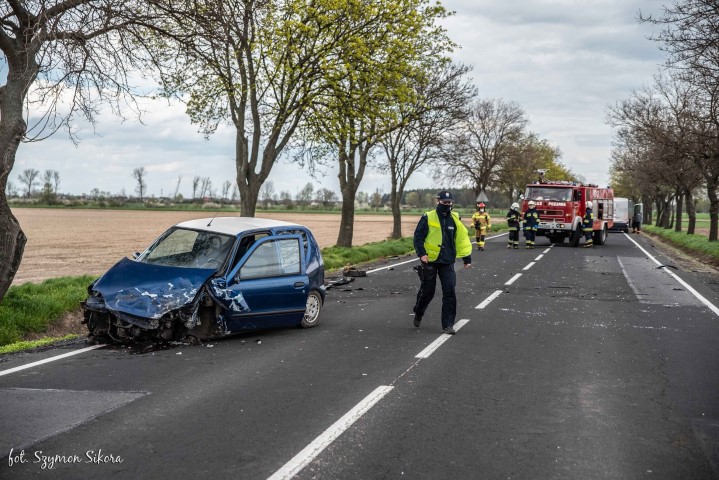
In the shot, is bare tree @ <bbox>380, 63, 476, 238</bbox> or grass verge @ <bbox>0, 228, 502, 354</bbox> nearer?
grass verge @ <bbox>0, 228, 502, 354</bbox>

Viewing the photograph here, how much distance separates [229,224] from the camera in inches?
389

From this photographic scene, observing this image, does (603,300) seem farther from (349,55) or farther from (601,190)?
(601,190)

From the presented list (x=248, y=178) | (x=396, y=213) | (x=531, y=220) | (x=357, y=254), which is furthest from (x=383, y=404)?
(x=396, y=213)

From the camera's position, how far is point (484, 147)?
56.8 m

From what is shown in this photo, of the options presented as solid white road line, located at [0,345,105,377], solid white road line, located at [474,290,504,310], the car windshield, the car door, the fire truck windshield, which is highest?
the fire truck windshield

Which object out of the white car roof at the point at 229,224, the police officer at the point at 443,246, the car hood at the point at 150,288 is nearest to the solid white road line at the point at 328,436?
the car hood at the point at 150,288

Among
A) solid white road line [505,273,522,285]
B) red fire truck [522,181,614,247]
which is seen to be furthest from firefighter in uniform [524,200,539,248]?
solid white road line [505,273,522,285]

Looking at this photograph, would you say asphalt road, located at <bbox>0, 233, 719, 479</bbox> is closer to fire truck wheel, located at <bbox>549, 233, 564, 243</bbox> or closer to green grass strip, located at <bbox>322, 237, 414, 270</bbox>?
green grass strip, located at <bbox>322, 237, 414, 270</bbox>

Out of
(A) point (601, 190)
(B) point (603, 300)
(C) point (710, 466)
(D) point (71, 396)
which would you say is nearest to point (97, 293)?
(D) point (71, 396)

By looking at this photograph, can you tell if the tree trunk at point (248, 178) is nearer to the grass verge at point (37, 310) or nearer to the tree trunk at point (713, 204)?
the grass verge at point (37, 310)

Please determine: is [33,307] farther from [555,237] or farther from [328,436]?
[555,237]

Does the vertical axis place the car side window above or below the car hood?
above

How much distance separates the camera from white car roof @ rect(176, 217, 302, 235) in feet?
31.2

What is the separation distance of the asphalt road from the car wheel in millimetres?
218
